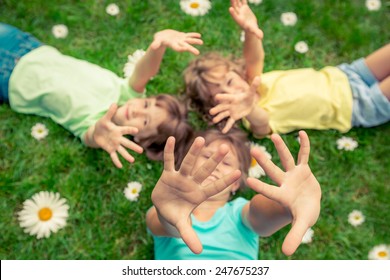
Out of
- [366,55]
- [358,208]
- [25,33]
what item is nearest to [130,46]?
[25,33]

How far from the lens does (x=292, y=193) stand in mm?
1107

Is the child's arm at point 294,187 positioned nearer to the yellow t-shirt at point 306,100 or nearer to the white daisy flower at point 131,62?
the yellow t-shirt at point 306,100

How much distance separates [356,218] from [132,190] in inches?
33.6

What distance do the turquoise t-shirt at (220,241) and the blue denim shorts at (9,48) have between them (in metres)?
0.83

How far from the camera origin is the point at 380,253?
1.76 metres

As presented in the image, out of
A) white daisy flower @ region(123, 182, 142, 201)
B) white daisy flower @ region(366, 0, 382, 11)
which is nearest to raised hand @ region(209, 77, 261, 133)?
white daisy flower @ region(123, 182, 142, 201)

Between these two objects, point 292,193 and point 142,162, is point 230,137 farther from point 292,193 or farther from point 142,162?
point 292,193

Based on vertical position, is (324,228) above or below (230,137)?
below

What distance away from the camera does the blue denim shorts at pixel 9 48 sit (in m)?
1.79

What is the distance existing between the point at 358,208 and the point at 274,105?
1.67 feet

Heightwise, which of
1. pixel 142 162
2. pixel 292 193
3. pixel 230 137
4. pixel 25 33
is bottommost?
pixel 142 162

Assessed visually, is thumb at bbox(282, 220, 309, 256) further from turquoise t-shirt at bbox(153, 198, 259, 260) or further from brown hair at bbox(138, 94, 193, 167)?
brown hair at bbox(138, 94, 193, 167)

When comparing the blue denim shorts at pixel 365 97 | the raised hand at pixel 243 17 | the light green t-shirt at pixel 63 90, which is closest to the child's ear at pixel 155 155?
the light green t-shirt at pixel 63 90
